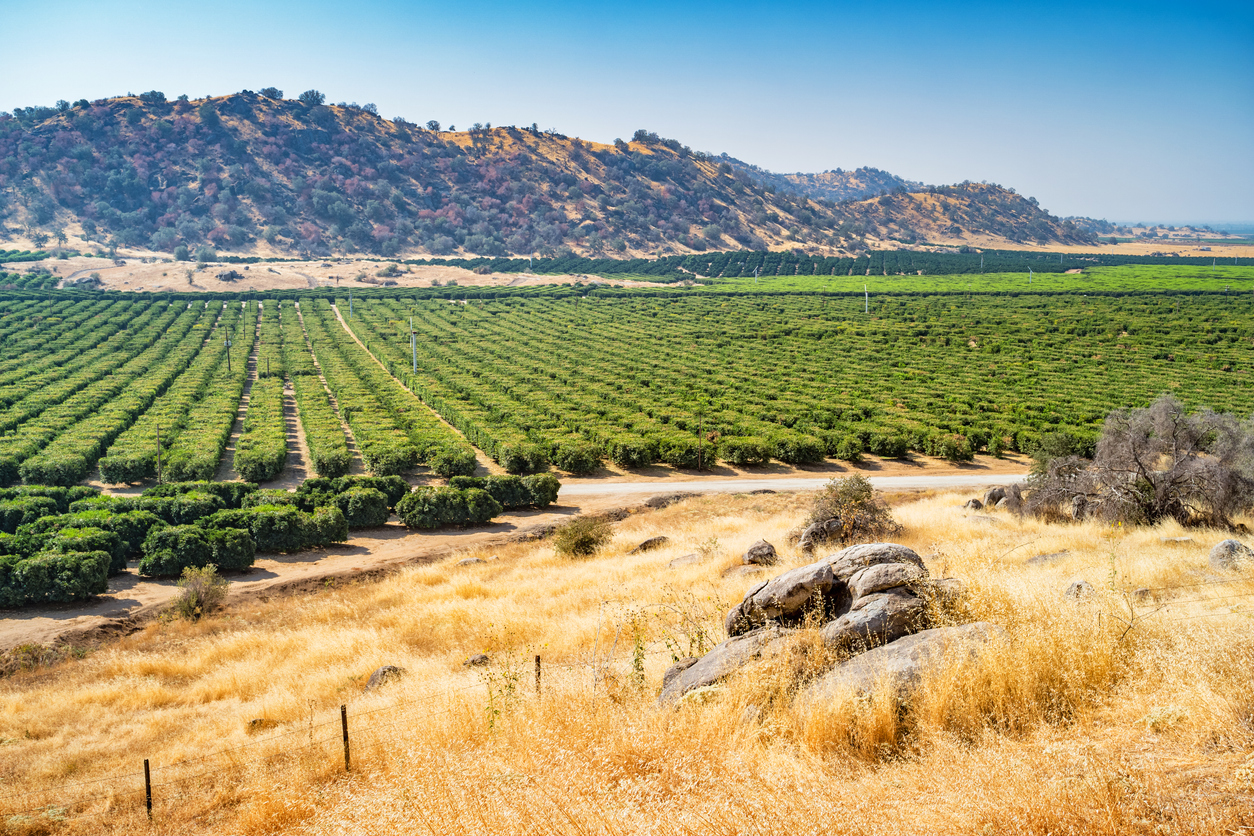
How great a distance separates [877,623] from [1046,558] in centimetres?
774

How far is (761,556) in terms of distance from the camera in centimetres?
1834

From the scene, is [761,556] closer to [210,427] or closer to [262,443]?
[262,443]

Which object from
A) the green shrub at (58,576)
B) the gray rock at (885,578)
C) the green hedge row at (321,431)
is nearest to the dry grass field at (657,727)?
the gray rock at (885,578)

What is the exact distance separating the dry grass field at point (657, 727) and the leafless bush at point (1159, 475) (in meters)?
2.59

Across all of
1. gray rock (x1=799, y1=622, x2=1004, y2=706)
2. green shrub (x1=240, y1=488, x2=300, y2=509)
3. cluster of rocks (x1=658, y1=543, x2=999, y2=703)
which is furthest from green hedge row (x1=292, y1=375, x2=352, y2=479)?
gray rock (x1=799, y1=622, x2=1004, y2=706)

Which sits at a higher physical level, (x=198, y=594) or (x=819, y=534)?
(x=819, y=534)

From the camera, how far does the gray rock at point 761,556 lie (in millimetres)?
18156

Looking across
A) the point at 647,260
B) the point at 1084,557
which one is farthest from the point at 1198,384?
the point at 647,260

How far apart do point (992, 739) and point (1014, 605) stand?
2.67 meters

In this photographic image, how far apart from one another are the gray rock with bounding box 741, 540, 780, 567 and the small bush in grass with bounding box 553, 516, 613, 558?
20.6 ft

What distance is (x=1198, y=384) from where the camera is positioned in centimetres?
4941

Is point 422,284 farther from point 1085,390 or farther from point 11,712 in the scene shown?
point 11,712

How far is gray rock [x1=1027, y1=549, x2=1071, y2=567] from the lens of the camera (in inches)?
→ 563

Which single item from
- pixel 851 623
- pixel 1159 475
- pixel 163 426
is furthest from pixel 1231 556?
pixel 163 426
